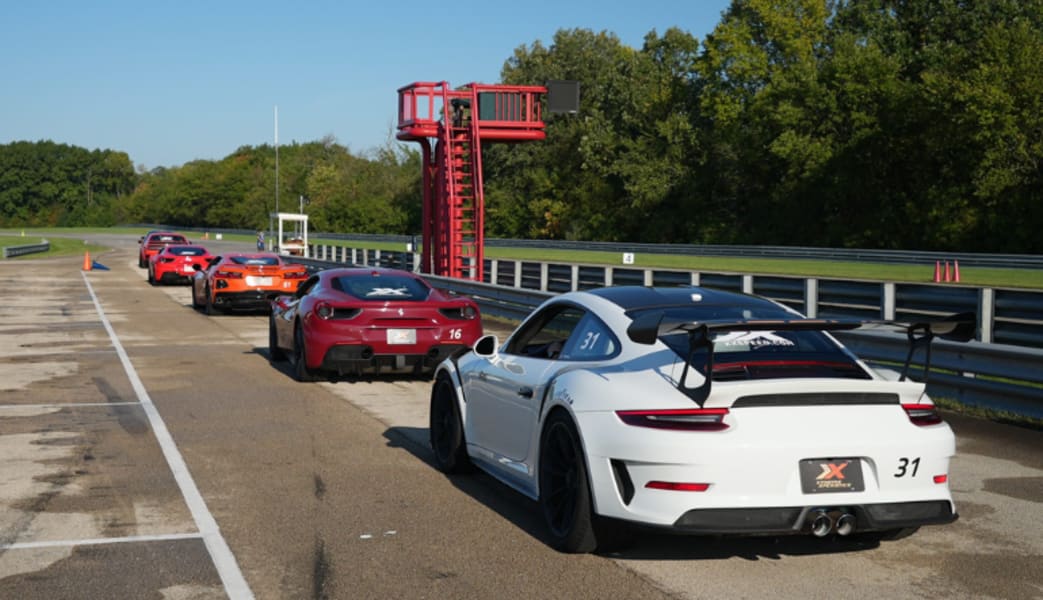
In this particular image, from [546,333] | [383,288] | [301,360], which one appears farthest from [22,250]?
[546,333]

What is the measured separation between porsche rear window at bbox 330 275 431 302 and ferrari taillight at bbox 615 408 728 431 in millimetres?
8247

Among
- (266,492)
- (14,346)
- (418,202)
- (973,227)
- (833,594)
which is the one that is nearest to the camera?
(833,594)

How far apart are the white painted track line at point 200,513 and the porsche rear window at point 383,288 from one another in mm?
2505

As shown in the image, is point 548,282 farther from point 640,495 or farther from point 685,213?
point 685,213

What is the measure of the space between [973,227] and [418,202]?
59479 mm

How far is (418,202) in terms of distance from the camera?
10638 cm

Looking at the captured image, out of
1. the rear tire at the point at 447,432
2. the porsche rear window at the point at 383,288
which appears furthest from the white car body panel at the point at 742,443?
the porsche rear window at the point at 383,288

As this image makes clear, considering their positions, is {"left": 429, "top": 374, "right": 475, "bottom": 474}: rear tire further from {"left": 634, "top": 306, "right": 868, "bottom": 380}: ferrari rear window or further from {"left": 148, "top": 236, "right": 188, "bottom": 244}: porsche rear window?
{"left": 148, "top": 236, "right": 188, "bottom": 244}: porsche rear window

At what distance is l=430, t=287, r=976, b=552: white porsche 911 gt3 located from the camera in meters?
5.56

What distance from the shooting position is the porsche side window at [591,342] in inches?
255

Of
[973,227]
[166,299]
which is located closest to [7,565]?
[166,299]

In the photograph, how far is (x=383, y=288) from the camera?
46.4 ft

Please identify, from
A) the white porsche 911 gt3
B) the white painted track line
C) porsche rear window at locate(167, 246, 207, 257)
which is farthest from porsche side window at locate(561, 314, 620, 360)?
porsche rear window at locate(167, 246, 207, 257)

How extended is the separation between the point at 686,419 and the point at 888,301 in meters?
11.8
